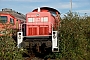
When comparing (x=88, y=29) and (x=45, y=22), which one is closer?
(x=45, y=22)

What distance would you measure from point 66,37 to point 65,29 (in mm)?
478

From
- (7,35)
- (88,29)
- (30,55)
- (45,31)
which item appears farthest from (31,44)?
(7,35)

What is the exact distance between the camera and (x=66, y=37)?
11.0 m

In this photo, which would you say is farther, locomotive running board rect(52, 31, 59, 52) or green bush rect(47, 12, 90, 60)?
locomotive running board rect(52, 31, 59, 52)

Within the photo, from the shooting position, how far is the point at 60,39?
1123cm

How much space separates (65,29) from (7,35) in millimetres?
6014

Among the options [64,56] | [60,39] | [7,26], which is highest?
[7,26]

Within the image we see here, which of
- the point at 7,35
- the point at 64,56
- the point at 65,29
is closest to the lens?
the point at 7,35

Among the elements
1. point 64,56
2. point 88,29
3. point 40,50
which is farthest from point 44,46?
point 88,29

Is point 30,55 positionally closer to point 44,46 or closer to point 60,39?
point 44,46

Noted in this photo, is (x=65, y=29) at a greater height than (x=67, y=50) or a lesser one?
greater

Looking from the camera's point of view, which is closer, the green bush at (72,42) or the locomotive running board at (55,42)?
the green bush at (72,42)

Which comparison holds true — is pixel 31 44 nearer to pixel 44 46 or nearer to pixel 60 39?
pixel 44 46

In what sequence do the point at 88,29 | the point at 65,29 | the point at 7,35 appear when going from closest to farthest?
the point at 7,35 → the point at 65,29 → the point at 88,29
